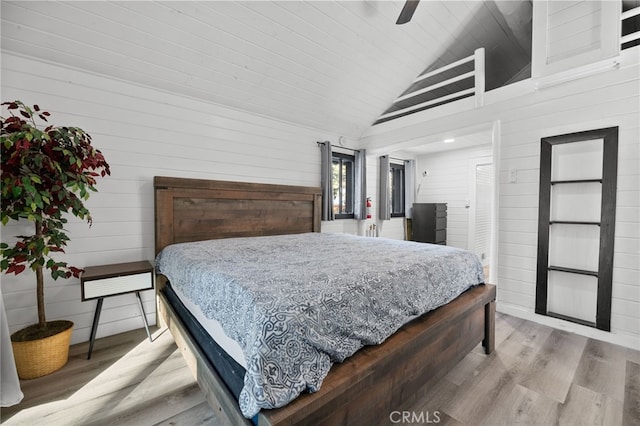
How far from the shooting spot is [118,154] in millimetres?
2410

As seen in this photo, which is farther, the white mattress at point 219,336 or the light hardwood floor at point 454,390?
the light hardwood floor at point 454,390

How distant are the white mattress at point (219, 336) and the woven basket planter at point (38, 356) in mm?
993

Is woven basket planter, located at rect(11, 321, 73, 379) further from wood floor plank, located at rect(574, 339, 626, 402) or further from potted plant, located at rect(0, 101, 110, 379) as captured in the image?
wood floor plank, located at rect(574, 339, 626, 402)

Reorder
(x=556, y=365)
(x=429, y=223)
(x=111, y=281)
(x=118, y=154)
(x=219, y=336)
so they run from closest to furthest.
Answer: (x=219, y=336) < (x=556, y=365) < (x=111, y=281) < (x=118, y=154) < (x=429, y=223)

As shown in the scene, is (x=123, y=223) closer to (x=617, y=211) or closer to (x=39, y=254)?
(x=39, y=254)

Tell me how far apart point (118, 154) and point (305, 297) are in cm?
232

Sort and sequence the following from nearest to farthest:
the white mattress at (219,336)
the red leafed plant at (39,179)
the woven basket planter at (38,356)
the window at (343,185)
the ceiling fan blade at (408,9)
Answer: the white mattress at (219,336)
the red leafed plant at (39,179)
the woven basket planter at (38,356)
the ceiling fan blade at (408,9)
the window at (343,185)

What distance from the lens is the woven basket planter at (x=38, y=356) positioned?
1765 millimetres

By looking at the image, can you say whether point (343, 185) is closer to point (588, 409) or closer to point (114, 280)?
point (114, 280)

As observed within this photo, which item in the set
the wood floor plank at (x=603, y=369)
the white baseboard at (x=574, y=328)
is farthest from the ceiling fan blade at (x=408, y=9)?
the white baseboard at (x=574, y=328)

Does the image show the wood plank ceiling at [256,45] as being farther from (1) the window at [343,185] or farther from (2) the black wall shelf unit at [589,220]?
(2) the black wall shelf unit at [589,220]

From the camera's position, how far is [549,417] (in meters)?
1.45

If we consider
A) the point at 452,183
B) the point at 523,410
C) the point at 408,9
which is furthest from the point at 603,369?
the point at 452,183

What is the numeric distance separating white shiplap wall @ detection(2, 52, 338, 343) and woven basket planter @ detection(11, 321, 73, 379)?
0.42 m
